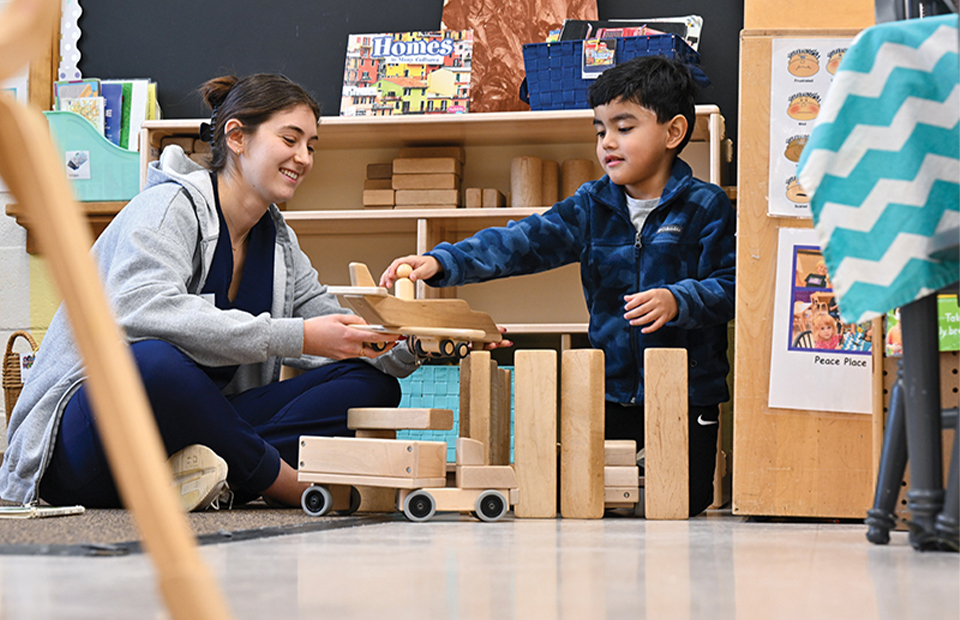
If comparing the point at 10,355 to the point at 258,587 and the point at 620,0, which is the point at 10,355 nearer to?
the point at 620,0

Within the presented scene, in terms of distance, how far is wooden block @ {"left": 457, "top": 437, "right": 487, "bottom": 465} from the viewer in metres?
1.74

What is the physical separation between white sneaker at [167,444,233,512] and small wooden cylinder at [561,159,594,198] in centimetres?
168

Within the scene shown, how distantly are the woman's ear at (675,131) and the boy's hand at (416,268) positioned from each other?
646mm

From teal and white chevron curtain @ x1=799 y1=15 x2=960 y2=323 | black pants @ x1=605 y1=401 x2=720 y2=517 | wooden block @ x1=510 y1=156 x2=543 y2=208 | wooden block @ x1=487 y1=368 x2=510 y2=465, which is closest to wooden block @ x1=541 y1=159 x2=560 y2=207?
wooden block @ x1=510 y1=156 x2=543 y2=208

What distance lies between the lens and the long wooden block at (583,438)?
6.01 ft

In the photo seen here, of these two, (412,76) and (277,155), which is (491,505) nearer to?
(277,155)

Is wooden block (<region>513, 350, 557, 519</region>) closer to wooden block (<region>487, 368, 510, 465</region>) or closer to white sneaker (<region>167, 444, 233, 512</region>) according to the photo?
wooden block (<region>487, 368, 510, 465</region>)

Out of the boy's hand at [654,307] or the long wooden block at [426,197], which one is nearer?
the boy's hand at [654,307]

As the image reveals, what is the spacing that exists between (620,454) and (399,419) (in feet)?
1.53

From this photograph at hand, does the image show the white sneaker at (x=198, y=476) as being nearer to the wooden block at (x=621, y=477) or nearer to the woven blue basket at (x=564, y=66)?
the wooden block at (x=621, y=477)

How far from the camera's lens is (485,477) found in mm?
1741

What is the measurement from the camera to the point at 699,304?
1.96 metres

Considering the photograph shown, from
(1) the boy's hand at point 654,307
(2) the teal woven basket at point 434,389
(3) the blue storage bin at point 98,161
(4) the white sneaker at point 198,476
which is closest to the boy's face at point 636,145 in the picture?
(1) the boy's hand at point 654,307

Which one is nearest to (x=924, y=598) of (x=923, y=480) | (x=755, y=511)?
(x=923, y=480)
